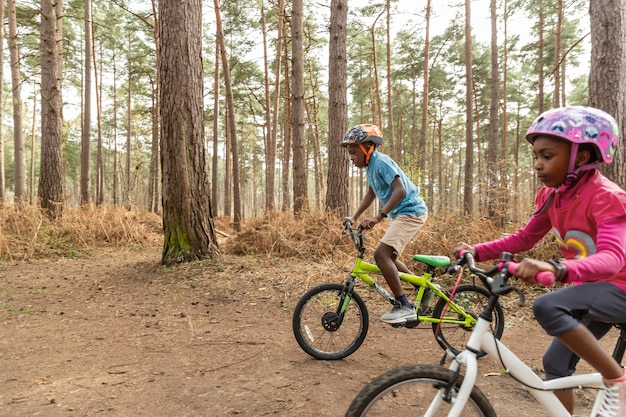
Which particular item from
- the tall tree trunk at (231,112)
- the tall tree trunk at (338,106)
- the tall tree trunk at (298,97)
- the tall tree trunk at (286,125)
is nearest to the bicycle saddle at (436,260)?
the tall tree trunk at (338,106)

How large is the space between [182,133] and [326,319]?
14.4ft

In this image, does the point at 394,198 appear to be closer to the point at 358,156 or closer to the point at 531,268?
the point at 358,156

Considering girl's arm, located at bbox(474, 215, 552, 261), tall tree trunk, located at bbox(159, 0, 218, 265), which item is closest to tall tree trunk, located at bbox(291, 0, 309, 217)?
tall tree trunk, located at bbox(159, 0, 218, 265)

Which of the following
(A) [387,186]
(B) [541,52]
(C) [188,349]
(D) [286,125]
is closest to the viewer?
(C) [188,349]

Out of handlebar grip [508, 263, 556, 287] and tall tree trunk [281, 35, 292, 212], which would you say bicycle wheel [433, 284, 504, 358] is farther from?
tall tree trunk [281, 35, 292, 212]

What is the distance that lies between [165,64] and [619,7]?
23.7 feet

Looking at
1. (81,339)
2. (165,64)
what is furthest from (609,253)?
(165,64)

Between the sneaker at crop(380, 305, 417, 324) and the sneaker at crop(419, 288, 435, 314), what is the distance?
0.10m

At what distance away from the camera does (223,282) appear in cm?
579

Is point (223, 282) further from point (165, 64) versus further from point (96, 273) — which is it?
point (165, 64)

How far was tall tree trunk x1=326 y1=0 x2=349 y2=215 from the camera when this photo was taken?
27.1 feet

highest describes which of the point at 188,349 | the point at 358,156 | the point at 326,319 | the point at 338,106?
the point at 338,106

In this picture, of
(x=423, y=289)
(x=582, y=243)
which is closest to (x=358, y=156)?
(x=423, y=289)

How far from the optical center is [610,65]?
5.45m
